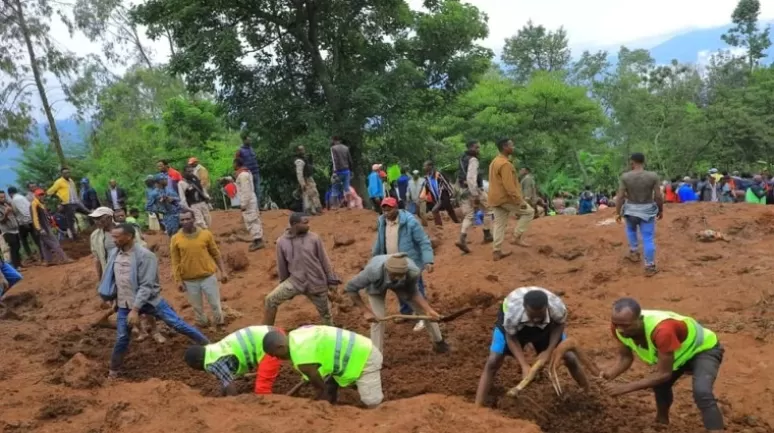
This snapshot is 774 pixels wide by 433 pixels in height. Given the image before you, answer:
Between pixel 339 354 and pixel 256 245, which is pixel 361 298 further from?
pixel 256 245

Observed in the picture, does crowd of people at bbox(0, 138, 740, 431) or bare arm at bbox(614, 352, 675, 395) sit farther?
crowd of people at bbox(0, 138, 740, 431)

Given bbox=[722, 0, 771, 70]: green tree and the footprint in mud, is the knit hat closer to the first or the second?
the footprint in mud

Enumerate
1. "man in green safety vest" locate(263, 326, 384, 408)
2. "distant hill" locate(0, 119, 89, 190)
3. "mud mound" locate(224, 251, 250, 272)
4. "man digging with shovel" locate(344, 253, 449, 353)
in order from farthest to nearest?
"distant hill" locate(0, 119, 89, 190) < "mud mound" locate(224, 251, 250, 272) < "man digging with shovel" locate(344, 253, 449, 353) < "man in green safety vest" locate(263, 326, 384, 408)

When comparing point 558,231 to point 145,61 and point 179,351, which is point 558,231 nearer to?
point 179,351

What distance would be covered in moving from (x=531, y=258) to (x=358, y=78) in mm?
8270

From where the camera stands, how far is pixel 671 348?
4215 millimetres

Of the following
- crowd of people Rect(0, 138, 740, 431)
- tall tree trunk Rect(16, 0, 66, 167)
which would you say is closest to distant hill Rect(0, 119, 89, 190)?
tall tree trunk Rect(16, 0, 66, 167)

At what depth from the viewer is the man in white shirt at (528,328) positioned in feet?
15.2

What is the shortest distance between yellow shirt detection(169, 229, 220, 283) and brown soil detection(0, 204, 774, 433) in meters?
0.87

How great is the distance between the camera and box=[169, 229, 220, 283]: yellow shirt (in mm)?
7496

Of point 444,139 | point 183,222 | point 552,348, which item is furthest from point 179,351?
point 444,139

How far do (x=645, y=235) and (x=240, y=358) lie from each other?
5726mm

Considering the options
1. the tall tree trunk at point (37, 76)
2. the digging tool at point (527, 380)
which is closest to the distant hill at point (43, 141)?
the tall tree trunk at point (37, 76)

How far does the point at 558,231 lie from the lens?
1104 cm
